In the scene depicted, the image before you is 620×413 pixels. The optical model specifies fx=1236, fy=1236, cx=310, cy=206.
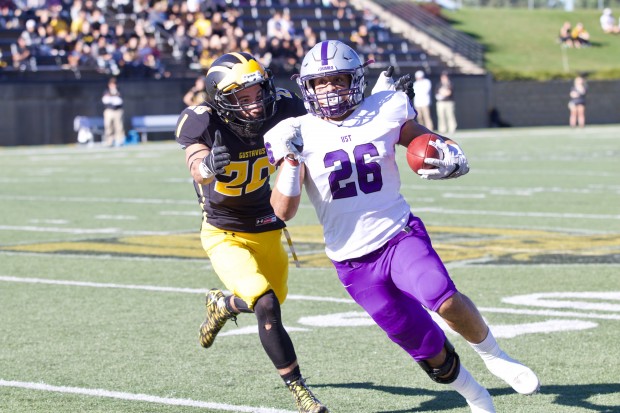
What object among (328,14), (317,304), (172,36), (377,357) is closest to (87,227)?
(317,304)

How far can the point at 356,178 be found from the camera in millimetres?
5125

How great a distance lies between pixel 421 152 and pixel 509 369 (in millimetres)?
946

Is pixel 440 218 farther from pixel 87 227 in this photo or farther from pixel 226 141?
pixel 226 141

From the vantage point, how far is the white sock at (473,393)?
497 cm

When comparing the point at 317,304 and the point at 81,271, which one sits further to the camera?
the point at 81,271

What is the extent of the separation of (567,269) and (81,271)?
12.8ft

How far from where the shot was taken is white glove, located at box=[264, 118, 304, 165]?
489 centimetres

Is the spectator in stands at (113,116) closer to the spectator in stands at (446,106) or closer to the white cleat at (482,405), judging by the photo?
the spectator in stands at (446,106)

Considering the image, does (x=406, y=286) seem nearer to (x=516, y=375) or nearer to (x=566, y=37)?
(x=516, y=375)

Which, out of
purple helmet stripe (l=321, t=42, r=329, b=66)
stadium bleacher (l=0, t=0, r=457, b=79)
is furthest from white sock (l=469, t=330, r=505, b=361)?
stadium bleacher (l=0, t=0, r=457, b=79)

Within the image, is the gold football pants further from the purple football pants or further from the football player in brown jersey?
the purple football pants

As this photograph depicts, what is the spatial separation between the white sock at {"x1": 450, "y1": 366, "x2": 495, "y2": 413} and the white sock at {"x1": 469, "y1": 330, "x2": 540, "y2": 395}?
0.11 metres

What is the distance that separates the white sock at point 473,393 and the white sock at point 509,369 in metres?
0.11

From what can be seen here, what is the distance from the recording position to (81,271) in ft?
33.0
